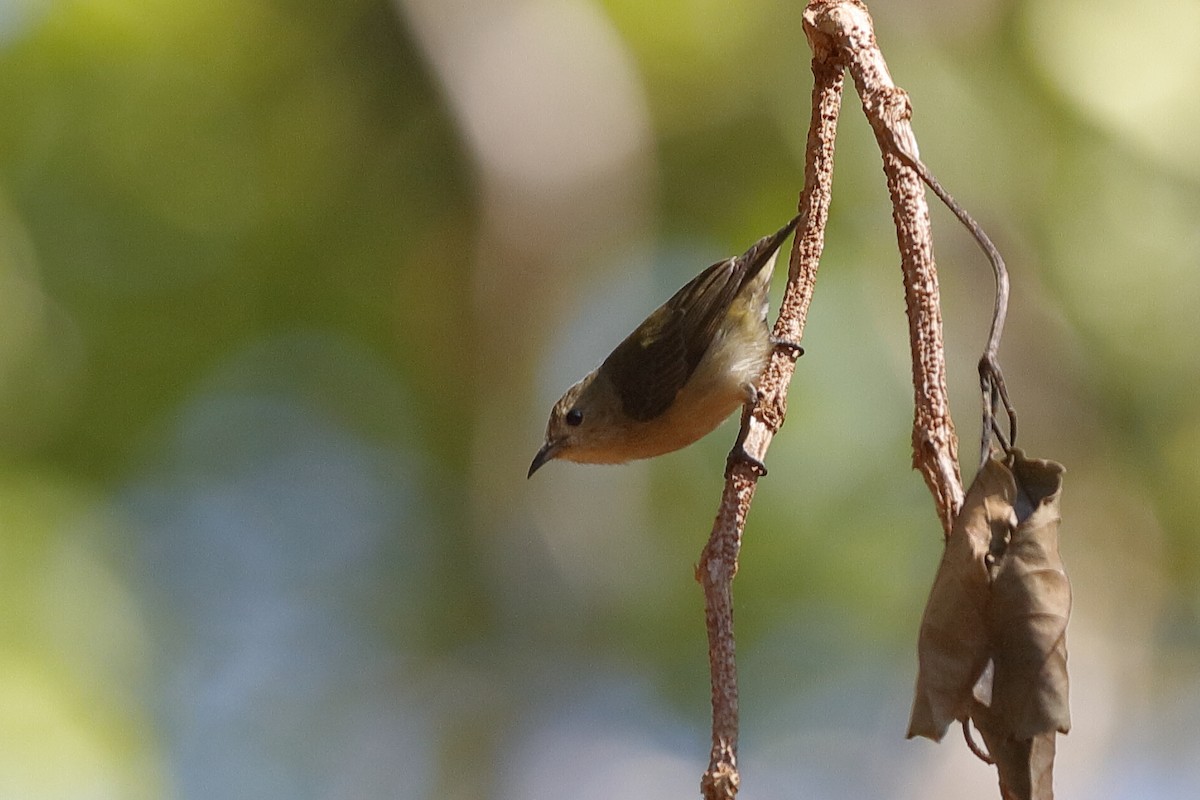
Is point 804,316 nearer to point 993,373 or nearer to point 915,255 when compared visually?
point 915,255

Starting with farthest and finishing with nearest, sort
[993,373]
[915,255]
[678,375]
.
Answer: [678,375], [915,255], [993,373]

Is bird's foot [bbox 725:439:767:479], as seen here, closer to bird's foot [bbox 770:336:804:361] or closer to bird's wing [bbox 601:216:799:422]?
bird's foot [bbox 770:336:804:361]

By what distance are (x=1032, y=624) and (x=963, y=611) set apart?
0.21 feet

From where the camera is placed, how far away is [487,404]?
18.7 ft

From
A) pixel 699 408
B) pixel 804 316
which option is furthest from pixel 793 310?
pixel 699 408

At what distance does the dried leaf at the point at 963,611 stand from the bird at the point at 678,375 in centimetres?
221

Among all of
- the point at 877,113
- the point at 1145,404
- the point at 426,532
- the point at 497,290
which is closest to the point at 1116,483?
the point at 1145,404

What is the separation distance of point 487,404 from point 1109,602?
9.85 ft

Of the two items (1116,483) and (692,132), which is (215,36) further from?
(1116,483)

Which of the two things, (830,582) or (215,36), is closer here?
(830,582)

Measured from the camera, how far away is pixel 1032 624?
3.64 ft

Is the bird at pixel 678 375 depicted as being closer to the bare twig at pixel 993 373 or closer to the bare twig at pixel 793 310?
the bare twig at pixel 793 310

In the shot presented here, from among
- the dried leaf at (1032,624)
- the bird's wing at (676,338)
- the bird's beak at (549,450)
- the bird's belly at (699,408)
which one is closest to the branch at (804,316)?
the dried leaf at (1032,624)

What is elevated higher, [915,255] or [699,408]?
[699,408]
